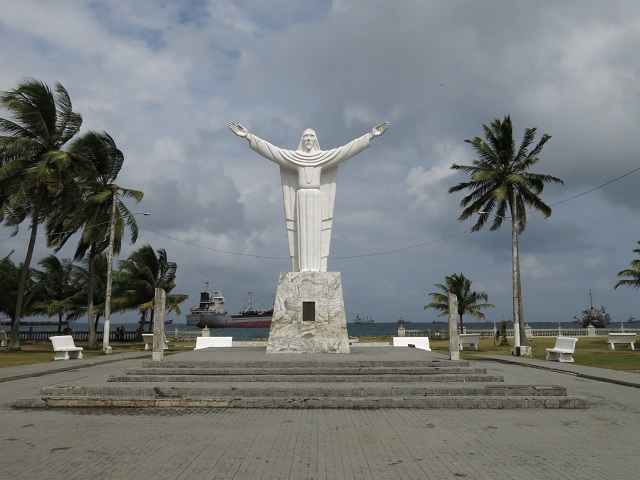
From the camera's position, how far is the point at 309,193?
15.9 metres

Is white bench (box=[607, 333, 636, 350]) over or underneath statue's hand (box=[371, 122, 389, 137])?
underneath

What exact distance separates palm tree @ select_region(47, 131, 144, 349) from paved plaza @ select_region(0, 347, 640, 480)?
53.3 feet

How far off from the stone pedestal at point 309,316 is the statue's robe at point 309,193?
79cm

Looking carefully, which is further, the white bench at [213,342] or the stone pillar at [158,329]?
the white bench at [213,342]

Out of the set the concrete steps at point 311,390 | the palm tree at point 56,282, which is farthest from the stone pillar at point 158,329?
the palm tree at point 56,282

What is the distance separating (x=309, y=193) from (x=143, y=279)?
22515 millimetres

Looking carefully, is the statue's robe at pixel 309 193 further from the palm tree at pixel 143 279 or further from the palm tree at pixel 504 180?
the palm tree at pixel 143 279

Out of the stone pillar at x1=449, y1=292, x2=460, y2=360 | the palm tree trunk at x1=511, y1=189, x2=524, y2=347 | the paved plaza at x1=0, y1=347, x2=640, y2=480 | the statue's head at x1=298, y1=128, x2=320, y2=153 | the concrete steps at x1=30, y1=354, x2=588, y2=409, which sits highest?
the statue's head at x1=298, y1=128, x2=320, y2=153

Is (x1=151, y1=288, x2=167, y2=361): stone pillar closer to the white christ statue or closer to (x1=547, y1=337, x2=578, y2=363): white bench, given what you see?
the white christ statue

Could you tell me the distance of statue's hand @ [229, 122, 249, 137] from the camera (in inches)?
621

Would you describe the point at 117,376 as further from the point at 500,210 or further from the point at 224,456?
the point at 500,210

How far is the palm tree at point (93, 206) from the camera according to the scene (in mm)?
24953

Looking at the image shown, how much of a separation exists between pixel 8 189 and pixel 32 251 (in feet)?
9.78

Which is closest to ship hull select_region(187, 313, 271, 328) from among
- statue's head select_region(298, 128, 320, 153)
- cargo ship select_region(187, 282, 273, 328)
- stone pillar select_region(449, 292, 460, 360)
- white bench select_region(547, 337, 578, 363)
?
cargo ship select_region(187, 282, 273, 328)
